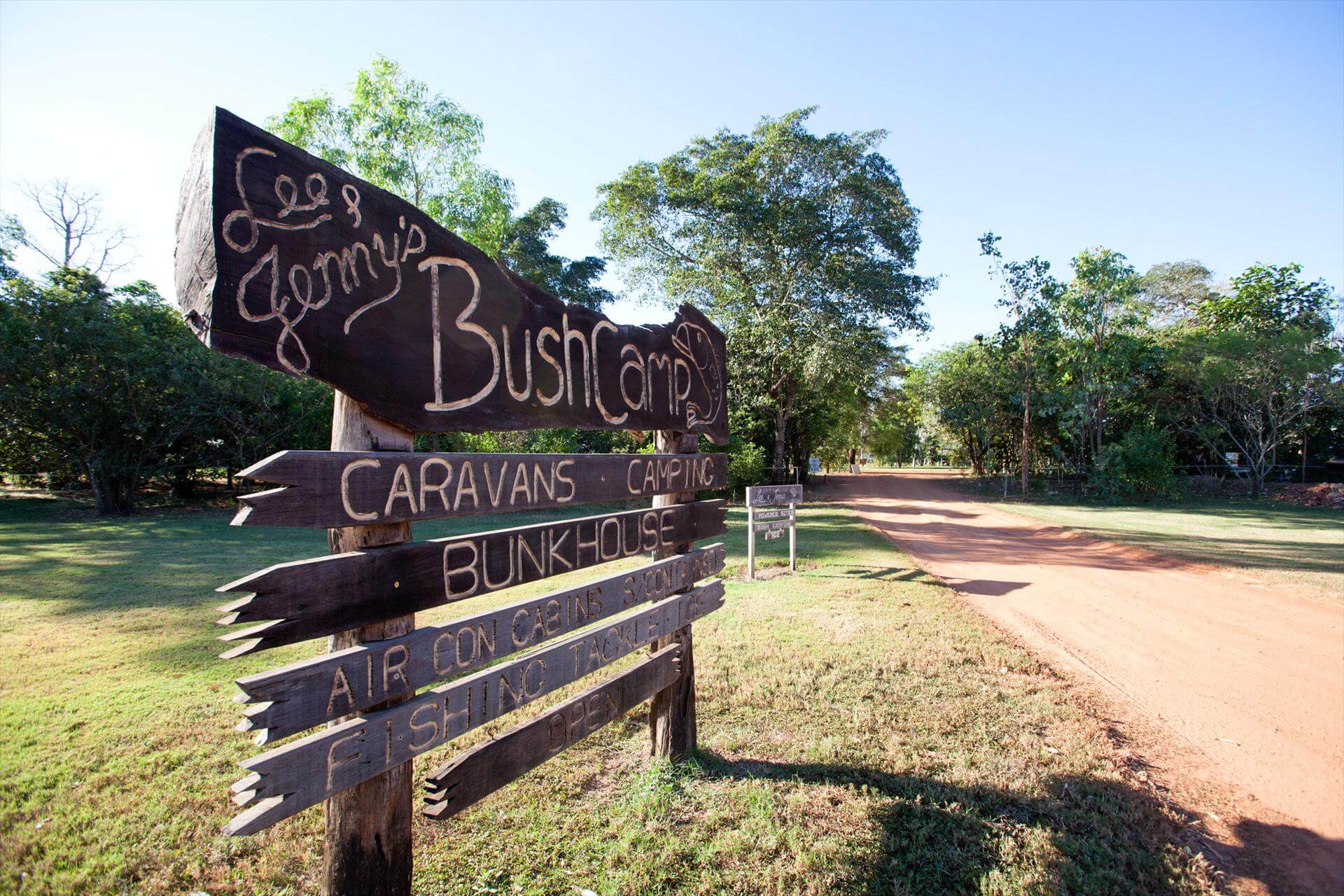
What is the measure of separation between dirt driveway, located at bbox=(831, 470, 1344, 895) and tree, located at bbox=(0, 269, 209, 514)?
58.4ft

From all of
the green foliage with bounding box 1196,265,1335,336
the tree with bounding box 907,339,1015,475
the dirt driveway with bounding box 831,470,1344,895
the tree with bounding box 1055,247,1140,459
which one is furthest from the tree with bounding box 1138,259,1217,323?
the dirt driveway with bounding box 831,470,1344,895

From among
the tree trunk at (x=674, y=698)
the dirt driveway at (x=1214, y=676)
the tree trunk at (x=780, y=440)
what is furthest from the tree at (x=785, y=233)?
the tree trunk at (x=674, y=698)

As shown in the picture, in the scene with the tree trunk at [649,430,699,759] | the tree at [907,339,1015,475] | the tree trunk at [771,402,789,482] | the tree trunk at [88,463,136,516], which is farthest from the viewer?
the tree at [907,339,1015,475]

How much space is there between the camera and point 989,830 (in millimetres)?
3113

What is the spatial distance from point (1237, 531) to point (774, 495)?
12.1 m

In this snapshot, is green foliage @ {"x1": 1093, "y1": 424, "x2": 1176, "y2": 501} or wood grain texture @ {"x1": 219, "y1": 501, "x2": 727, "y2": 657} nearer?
wood grain texture @ {"x1": 219, "y1": 501, "x2": 727, "y2": 657}

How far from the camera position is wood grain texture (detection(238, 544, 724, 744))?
5.54 feet

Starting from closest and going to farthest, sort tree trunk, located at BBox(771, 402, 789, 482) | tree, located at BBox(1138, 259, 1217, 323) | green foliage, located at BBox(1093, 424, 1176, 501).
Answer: green foliage, located at BBox(1093, 424, 1176, 501) < tree trunk, located at BBox(771, 402, 789, 482) < tree, located at BBox(1138, 259, 1217, 323)

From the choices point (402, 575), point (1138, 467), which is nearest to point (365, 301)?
point (402, 575)

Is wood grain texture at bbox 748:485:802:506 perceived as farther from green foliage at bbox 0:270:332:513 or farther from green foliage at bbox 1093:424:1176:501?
green foliage at bbox 1093:424:1176:501

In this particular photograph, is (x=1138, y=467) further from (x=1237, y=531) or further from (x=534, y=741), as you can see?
(x=534, y=741)

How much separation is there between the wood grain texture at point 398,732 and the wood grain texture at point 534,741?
0.16 meters

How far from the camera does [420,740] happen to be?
6.84ft

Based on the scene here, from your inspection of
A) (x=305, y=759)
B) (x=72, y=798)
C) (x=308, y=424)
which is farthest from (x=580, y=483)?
(x=308, y=424)
